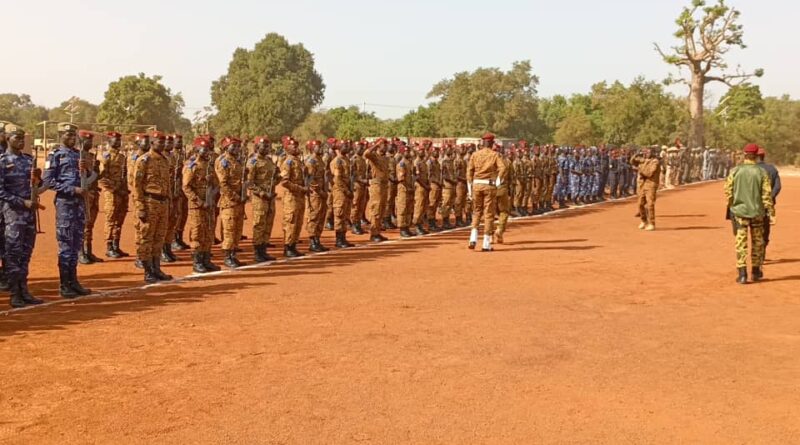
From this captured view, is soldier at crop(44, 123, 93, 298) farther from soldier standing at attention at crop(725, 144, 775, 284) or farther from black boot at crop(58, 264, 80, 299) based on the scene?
soldier standing at attention at crop(725, 144, 775, 284)

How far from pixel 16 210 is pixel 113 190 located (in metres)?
3.94

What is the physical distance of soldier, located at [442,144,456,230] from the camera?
17.2m

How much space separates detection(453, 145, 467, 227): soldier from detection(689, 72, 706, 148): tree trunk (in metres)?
36.7

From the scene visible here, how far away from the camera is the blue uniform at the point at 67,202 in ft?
29.1

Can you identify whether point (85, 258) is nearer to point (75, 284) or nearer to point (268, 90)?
point (75, 284)

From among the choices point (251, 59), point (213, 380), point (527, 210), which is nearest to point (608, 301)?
point (213, 380)

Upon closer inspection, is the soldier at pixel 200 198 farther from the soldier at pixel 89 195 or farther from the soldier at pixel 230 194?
the soldier at pixel 89 195

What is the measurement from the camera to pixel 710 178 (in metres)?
46.5

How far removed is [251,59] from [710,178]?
4292 centimetres

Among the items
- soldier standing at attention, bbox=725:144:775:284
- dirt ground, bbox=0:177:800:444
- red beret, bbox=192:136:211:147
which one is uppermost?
red beret, bbox=192:136:211:147

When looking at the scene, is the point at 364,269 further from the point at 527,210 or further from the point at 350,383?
the point at 527,210

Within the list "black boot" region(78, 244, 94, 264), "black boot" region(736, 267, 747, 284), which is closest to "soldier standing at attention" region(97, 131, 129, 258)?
"black boot" region(78, 244, 94, 264)

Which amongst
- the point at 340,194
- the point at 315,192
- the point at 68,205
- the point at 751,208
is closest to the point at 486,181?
the point at 340,194

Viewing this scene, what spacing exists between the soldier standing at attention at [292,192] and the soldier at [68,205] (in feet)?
11.6
